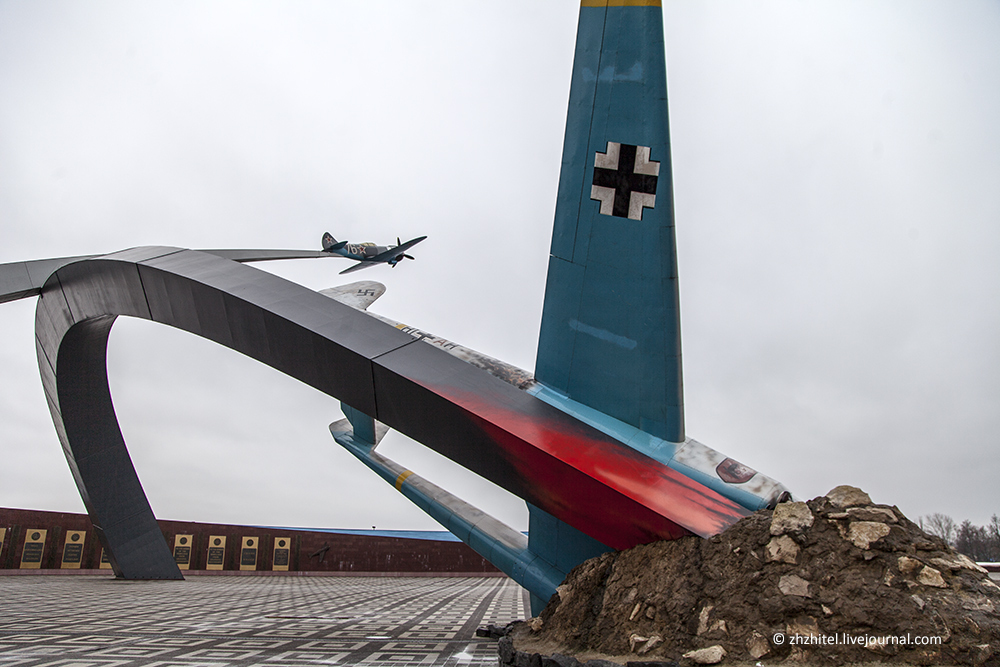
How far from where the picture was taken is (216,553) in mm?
25359

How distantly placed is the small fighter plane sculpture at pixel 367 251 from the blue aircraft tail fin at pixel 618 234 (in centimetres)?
1815

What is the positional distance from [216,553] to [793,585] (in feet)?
93.4

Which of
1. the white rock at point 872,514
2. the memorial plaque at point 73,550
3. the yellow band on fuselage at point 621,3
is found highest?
the yellow band on fuselage at point 621,3

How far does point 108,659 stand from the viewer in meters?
5.58

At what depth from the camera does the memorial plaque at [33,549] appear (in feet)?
66.0

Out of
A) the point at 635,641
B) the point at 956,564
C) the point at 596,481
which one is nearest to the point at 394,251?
the point at 596,481

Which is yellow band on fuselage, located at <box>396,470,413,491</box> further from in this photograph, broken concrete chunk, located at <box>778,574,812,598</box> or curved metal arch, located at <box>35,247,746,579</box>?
broken concrete chunk, located at <box>778,574,812,598</box>

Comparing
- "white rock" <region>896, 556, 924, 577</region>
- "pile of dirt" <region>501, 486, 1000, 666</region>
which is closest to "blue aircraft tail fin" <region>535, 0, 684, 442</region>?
"pile of dirt" <region>501, 486, 1000, 666</region>

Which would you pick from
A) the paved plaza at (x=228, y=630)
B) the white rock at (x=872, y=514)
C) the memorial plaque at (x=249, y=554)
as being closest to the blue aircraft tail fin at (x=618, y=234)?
the white rock at (x=872, y=514)

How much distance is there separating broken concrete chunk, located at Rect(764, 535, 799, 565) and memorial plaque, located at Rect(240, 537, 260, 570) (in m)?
28.5

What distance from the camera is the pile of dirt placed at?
2982 mm

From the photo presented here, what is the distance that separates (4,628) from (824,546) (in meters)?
10.7

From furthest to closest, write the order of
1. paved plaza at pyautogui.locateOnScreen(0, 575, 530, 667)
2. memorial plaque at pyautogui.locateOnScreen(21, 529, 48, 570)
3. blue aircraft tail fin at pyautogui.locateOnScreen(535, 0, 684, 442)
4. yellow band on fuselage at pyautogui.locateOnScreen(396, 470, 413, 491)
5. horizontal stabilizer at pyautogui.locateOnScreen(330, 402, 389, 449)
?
memorial plaque at pyautogui.locateOnScreen(21, 529, 48, 570), horizontal stabilizer at pyautogui.locateOnScreen(330, 402, 389, 449), yellow band on fuselage at pyautogui.locateOnScreen(396, 470, 413, 491), paved plaza at pyautogui.locateOnScreen(0, 575, 530, 667), blue aircraft tail fin at pyautogui.locateOnScreen(535, 0, 684, 442)

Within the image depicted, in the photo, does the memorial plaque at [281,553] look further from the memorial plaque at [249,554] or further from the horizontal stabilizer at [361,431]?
the horizontal stabilizer at [361,431]
